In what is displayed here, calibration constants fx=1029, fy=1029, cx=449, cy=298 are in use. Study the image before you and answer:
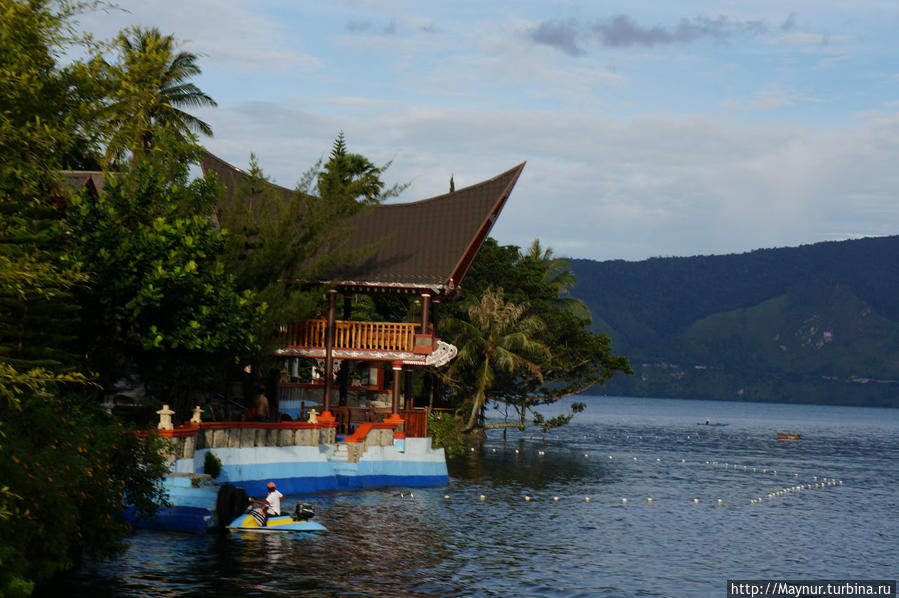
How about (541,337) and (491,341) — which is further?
(541,337)

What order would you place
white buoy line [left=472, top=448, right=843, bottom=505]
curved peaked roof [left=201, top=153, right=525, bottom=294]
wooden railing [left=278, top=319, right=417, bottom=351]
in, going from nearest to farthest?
wooden railing [left=278, top=319, right=417, bottom=351] < curved peaked roof [left=201, top=153, right=525, bottom=294] < white buoy line [left=472, top=448, right=843, bottom=505]

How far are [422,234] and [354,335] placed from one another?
5908 millimetres

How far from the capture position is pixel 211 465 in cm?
3153

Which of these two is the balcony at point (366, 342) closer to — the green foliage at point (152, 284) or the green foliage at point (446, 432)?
the green foliage at point (446, 432)

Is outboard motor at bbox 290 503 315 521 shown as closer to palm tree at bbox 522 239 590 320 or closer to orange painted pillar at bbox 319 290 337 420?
orange painted pillar at bbox 319 290 337 420

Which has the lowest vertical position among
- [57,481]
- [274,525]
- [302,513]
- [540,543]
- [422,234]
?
[540,543]

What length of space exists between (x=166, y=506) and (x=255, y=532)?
291cm

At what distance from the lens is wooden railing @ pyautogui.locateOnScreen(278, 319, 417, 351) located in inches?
1625

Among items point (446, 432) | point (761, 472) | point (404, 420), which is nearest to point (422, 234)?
point (404, 420)

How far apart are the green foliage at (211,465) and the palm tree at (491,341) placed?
29455mm

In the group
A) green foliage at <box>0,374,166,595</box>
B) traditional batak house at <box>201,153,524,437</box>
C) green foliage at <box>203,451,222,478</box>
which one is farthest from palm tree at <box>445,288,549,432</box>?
green foliage at <box>0,374,166,595</box>

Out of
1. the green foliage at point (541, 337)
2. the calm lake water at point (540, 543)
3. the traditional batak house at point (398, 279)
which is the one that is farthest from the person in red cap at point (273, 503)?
the green foliage at point (541, 337)

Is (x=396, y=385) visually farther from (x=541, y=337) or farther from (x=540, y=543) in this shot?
(x=541, y=337)

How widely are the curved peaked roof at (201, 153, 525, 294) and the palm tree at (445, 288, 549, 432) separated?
580 inches
